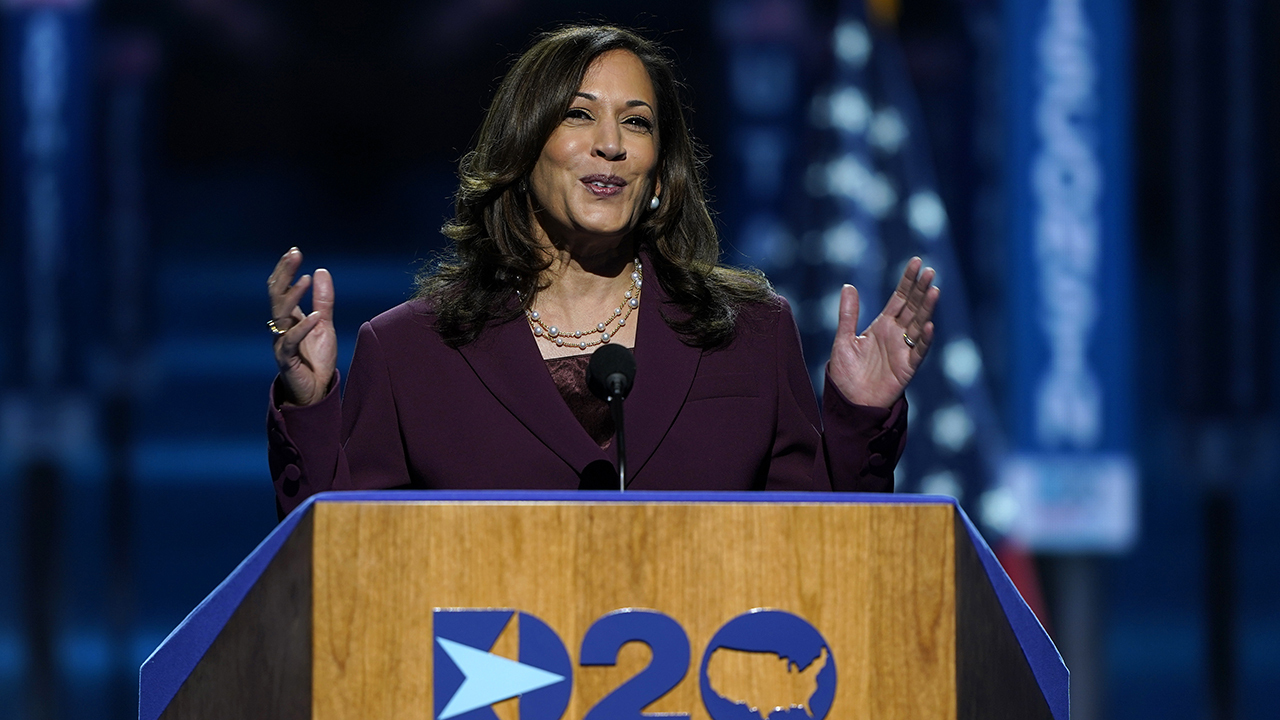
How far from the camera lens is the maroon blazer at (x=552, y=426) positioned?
140 cm

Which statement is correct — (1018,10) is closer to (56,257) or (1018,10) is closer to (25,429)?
(56,257)

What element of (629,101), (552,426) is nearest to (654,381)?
(552,426)

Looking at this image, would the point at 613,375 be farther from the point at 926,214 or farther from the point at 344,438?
the point at 926,214

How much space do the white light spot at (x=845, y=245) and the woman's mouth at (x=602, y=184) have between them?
2.43 m

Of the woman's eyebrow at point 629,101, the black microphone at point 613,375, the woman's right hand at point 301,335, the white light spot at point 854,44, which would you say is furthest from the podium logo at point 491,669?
the white light spot at point 854,44

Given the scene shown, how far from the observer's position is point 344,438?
1500 mm

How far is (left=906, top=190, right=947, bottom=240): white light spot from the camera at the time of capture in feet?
13.0

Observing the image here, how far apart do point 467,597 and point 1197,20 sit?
3.94 metres

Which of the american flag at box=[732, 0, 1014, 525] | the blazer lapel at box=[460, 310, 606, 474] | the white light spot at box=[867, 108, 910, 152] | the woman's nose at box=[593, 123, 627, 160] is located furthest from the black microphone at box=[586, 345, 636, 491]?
the white light spot at box=[867, 108, 910, 152]

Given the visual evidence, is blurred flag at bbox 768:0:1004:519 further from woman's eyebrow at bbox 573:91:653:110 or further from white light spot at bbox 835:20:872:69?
woman's eyebrow at bbox 573:91:653:110

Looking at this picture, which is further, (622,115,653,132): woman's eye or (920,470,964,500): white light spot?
(920,470,964,500): white light spot

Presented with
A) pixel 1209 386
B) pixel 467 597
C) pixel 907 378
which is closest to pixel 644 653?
pixel 467 597

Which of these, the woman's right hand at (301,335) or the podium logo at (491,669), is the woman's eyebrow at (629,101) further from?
the podium logo at (491,669)

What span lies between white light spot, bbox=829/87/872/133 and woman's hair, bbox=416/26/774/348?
2388mm
